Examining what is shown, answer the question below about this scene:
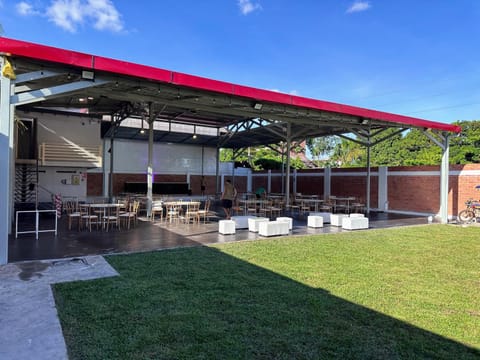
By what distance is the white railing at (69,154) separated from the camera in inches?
496

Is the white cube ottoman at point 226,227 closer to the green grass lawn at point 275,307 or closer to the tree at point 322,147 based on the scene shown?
the green grass lawn at point 275,307

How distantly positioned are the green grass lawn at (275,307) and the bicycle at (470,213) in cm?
646

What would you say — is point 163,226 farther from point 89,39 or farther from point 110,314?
point 89,39

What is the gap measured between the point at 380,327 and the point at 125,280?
3296mm

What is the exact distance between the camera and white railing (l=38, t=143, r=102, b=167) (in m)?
12.6

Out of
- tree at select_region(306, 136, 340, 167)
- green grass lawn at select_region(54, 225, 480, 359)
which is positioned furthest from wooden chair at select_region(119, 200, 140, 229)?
tree at select_region(306, 136, 340, 167)

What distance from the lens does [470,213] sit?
1204 centimetres

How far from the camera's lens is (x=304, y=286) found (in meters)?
4.59

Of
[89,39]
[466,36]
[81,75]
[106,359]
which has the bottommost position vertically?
[106,359]

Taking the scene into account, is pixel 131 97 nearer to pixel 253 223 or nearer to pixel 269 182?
pixel 253 223

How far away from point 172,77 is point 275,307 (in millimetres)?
5271

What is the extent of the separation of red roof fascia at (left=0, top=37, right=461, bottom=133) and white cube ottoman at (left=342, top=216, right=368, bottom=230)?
10.8 feet

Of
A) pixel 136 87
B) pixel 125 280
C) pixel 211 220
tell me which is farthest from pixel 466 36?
pixel 125 280

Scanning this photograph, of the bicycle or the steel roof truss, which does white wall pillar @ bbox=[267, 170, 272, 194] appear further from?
the steel roof truss
